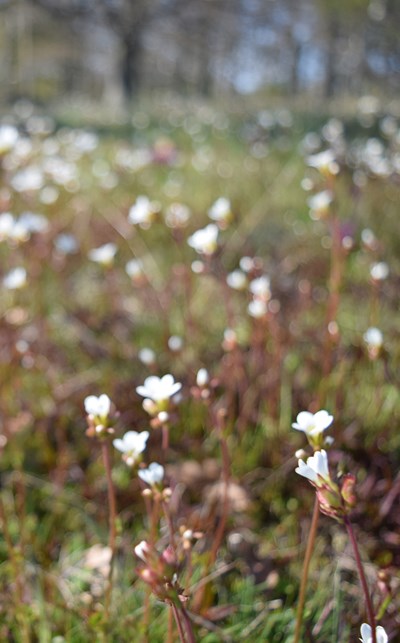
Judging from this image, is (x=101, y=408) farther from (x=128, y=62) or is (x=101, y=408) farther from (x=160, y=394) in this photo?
(x=128, y=62)

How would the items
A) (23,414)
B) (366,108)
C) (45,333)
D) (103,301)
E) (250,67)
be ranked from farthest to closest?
(250,67), (366,108), (103,301), (45,333), (23,414)

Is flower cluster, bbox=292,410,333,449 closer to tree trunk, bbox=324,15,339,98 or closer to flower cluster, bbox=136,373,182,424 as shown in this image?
flower cluster, bbox=136,373,182,424

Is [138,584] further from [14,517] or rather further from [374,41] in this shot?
[374,41]

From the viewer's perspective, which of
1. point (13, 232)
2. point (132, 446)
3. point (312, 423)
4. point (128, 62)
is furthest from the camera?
point (128, 62)

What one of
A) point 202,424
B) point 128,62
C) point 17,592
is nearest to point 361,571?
point 17,592

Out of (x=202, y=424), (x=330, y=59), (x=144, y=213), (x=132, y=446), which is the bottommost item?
(x=330, y=59)

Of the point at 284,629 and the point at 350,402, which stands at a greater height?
the point at 284,629

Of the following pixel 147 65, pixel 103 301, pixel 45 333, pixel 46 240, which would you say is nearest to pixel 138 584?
pixel 45 333

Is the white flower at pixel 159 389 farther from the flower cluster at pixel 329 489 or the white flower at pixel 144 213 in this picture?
the white flower at pixel 144 213
